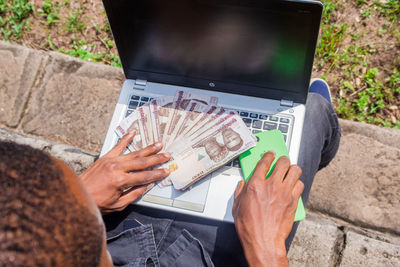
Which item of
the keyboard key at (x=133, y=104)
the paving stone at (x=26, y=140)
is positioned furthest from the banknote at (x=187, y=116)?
the paving stone at (x=26, y=140)

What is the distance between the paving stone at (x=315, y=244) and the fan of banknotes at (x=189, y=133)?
0.76 metres

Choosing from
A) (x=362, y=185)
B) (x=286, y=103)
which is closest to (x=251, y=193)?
(x=286, y=103)

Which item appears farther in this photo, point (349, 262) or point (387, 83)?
point (387, 83)

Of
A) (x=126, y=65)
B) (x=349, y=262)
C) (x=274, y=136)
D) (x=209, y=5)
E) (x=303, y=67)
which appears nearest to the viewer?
(x=209, y=5)

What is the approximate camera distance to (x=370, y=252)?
1706 mm

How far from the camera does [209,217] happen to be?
1380 millimetres

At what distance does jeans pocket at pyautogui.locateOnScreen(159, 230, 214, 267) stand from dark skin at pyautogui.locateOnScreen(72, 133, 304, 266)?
0.74 ft

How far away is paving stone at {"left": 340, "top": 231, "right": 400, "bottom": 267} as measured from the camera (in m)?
1.67

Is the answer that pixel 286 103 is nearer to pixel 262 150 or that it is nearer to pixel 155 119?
pixel 262 150

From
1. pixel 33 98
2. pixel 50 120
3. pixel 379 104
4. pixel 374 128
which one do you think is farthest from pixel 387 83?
pixel 33 98

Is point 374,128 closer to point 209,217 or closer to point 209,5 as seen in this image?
point 209,217

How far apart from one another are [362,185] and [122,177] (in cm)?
144

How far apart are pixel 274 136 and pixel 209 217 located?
0.46 meters

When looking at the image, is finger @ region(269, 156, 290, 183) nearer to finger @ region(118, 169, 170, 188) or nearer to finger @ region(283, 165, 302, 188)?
finger @ region(283, 165, 302, 188)
